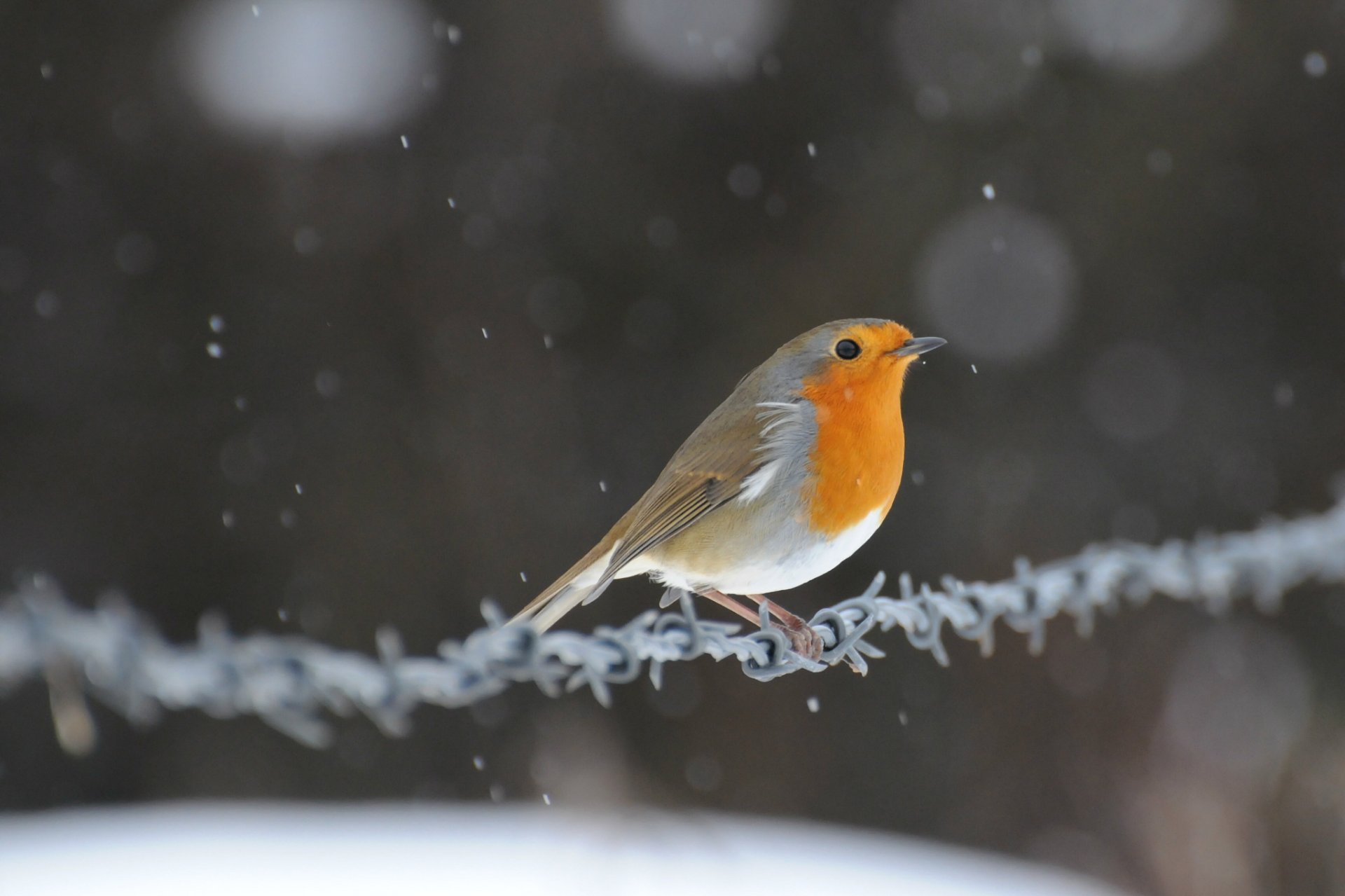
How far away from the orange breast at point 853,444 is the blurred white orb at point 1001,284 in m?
3.29

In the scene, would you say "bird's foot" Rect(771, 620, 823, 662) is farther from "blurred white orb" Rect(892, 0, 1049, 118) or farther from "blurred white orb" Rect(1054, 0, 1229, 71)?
"blurred white orb" Rect(1054, 0, 1229, 71)

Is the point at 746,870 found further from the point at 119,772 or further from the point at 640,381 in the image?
the point at 119,772

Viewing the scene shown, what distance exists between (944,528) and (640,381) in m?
1.70

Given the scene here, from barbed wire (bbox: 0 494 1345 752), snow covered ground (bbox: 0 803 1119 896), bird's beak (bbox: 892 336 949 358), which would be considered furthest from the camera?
snow covered ground (bbox: 0 803 1119 896)

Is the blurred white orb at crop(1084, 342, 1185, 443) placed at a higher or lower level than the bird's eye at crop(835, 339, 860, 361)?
higher

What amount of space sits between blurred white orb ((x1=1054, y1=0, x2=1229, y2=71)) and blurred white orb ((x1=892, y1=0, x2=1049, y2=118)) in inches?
6.6

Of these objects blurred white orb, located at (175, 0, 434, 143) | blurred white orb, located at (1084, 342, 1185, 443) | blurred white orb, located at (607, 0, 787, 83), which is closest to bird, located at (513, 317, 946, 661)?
blurred white orb, located at (607, 0, 787, 83)

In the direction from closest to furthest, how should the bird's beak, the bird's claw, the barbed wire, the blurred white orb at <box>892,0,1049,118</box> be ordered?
the barbed wire
the bird's claw
the bird's beak
the blurred white orb at <box>892,0,1049,118</box>

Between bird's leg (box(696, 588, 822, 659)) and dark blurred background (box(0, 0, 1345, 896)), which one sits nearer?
bird's leg (box(696, 588, 822, 659))

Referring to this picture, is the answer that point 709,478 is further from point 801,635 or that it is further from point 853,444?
point 801,635

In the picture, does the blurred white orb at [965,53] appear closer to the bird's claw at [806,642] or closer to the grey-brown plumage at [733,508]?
the grey-brown plumage at [733,508]

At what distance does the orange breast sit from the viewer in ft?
7.82

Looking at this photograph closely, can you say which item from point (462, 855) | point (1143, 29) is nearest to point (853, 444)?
point (462, 855)

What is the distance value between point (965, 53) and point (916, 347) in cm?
378
